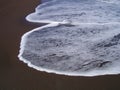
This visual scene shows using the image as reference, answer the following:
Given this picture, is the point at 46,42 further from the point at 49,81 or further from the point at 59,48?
the point at 49,81

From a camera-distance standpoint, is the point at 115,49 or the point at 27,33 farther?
the point at 27,33

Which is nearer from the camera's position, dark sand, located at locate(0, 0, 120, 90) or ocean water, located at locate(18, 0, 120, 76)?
dark sand, located at locate(0, 0, 120, 90)

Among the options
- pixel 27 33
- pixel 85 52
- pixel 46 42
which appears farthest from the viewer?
pixel 27 33

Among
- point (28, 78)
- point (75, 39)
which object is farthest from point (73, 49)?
point (28, 78)

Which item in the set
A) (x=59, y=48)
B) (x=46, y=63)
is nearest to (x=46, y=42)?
(x=59, y=48)

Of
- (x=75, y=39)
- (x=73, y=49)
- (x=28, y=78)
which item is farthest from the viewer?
(x=75, y=39)

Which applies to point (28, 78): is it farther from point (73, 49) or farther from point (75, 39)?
point (75, 39)

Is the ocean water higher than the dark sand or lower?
higher

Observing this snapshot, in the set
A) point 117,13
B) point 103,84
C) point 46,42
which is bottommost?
point 103,84
